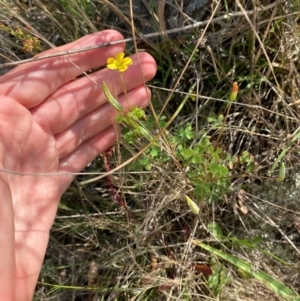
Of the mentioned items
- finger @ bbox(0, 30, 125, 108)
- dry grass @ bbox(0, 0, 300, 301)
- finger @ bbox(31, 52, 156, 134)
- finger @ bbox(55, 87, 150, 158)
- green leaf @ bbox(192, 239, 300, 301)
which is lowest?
green leaf @ bbox(192, 239, 300, 301)

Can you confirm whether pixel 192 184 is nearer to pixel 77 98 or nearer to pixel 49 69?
pixel 77 98

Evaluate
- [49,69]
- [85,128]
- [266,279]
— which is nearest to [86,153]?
[85,128]

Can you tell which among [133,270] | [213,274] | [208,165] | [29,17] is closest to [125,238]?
[133,270]

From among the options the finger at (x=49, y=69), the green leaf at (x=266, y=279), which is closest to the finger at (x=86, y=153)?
the finger at (x=49, y=69)

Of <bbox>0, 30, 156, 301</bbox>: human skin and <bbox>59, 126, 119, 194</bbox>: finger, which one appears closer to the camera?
<bbox>0, 30, 156, 301</bbox>: human skin

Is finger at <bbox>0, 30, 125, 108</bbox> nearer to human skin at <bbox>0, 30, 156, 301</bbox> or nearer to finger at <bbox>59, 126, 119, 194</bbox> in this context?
human skin at <bbox>0, 30, 156, 301</bbox>

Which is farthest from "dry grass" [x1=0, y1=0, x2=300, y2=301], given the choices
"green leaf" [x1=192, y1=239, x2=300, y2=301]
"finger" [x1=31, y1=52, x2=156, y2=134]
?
"finger" [x1=31, y1=52, x2=156, y2=134]

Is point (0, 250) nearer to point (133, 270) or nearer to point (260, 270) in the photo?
point (133, 270)
